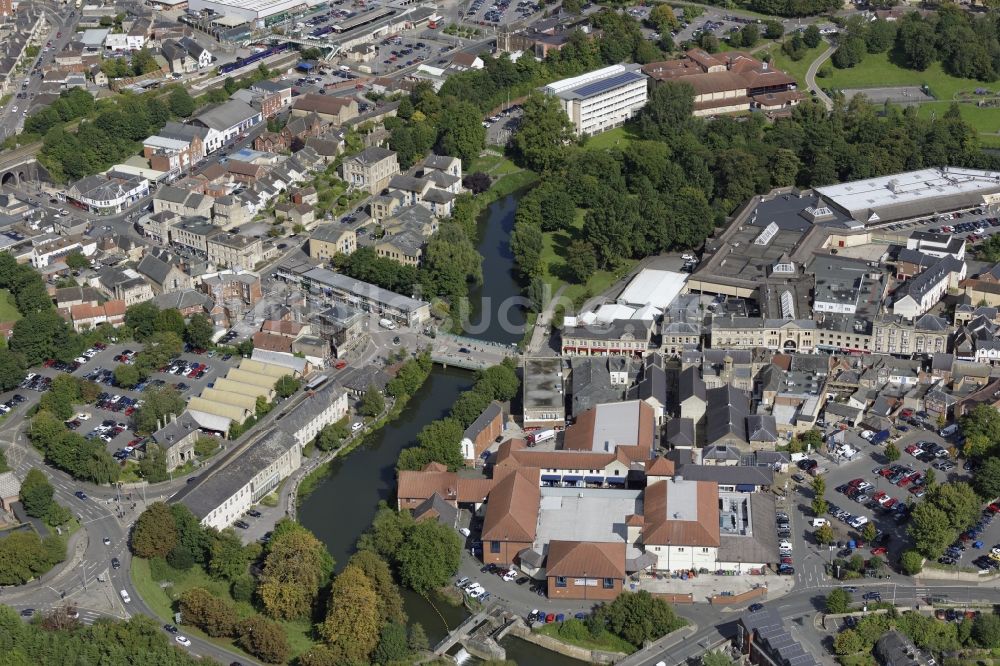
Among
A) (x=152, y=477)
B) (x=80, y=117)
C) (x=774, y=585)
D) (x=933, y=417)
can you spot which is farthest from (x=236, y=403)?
(x=80, y=117)

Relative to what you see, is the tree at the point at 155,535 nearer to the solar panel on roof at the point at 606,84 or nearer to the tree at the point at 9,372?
the tree at the point at 9,372

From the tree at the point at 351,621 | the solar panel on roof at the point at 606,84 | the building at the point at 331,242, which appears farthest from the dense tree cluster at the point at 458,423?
the solar panel on roof at the point at 606,84

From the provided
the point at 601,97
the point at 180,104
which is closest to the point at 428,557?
the point at 601,97

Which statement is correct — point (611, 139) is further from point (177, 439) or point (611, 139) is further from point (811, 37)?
point (177, 439)

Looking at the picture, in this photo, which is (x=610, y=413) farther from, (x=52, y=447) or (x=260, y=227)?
(x=260, y=227)

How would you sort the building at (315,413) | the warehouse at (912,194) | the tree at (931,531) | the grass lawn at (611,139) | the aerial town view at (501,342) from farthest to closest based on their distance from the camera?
the grass lawn at (611,139) → the warehouse at (912,194) → the building at (315,413) → the tree at (931,531) → the aerial town view at (501,342)

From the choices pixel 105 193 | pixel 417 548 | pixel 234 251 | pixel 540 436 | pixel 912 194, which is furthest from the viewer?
pixel 105 193

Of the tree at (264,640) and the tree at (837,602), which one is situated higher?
the tree at (264,640)
